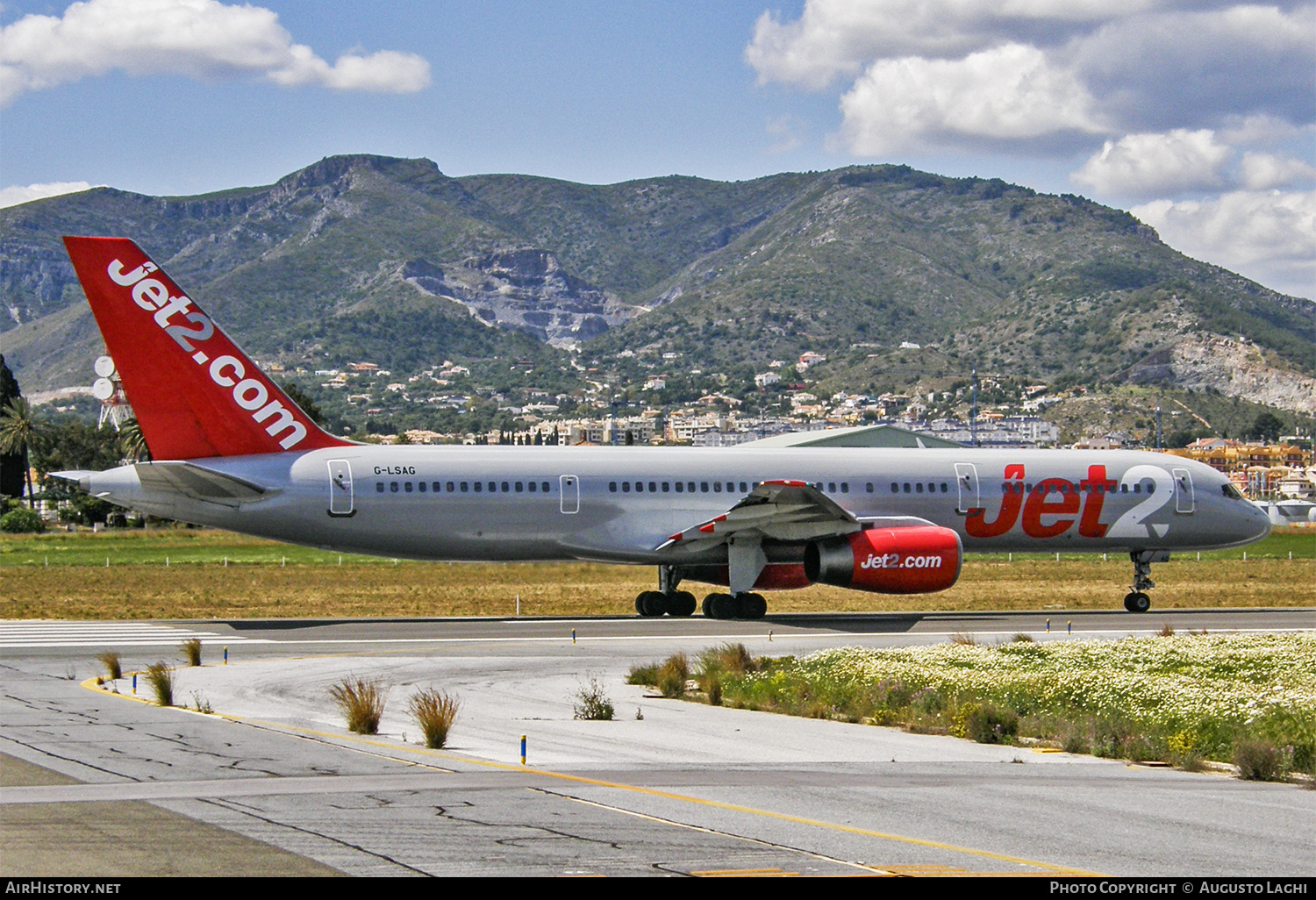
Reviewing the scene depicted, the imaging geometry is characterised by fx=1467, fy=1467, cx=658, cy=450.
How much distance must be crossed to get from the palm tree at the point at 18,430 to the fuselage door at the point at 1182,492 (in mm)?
92359

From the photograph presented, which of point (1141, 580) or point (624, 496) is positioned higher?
point (624, 496)

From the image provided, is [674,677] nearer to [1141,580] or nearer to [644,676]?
[644,676]

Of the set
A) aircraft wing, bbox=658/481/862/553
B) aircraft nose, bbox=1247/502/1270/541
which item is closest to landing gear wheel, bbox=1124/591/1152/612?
aircraft nose, bbox=1247/502/1270/541

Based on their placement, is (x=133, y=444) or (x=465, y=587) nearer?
(x=465, y=587)

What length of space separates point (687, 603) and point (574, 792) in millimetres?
21351

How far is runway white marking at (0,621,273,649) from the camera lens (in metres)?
26.0

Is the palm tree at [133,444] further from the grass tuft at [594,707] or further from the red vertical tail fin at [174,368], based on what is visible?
the grass tuft at [594,707]

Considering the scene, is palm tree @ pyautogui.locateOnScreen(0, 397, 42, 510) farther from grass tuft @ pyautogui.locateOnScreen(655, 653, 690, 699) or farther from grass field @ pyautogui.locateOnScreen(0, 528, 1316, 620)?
grass tuft @ pyautogui.locateOnScreen(655, 653, 690, 699)

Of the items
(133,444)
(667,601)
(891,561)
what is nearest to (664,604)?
(667,601)

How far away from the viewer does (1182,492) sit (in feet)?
119

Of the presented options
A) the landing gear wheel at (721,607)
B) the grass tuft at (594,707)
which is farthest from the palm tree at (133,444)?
the grass tuft at (594,707)

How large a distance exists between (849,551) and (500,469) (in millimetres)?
7729

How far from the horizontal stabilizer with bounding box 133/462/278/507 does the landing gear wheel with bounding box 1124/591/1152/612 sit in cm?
1990

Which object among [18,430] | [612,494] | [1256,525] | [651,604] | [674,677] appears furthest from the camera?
[18,430]
